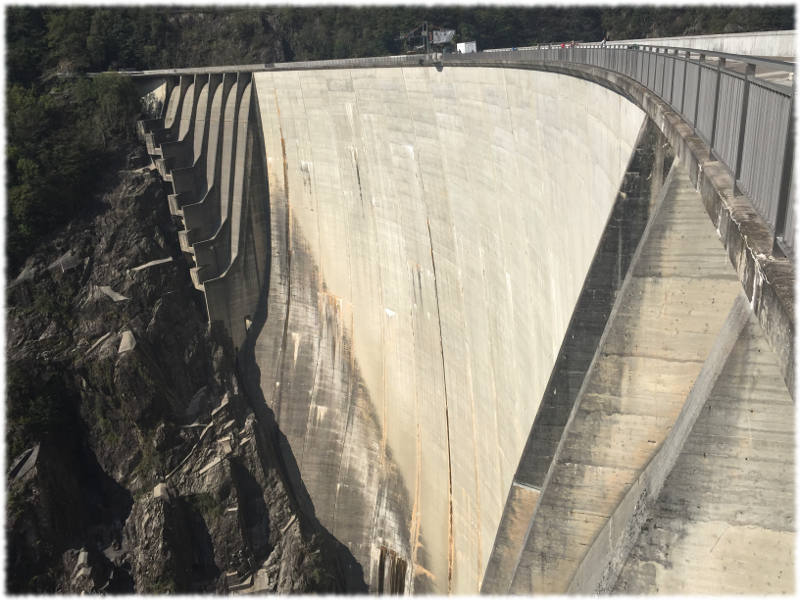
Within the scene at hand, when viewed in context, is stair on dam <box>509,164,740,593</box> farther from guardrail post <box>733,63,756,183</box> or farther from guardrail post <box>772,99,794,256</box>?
guardrail post <box>772,99,794,256</box>

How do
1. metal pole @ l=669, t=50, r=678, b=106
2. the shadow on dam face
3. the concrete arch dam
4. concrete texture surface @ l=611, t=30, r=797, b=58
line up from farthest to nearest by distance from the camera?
the shadow on dam face, concrete texture surface @ l=611, t=30, r=797, b=58, the concrete arch dam, metal pole @ l=669, t=50, r=678, b=106

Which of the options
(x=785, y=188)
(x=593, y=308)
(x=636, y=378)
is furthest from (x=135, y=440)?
(x=785, y=188)

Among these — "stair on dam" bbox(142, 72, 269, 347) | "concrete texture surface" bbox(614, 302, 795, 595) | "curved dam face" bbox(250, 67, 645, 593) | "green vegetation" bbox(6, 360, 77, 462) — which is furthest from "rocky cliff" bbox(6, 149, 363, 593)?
"concrete texture surface" bbox(614, 302, 795, 595)

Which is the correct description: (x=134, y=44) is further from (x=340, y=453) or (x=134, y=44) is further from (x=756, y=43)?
(x=756, y=43)

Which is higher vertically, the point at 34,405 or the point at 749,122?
the point at 749,122

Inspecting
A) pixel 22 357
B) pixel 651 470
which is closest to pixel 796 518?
pixel 651 470

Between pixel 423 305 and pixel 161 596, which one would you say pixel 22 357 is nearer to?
pixel 161 596
